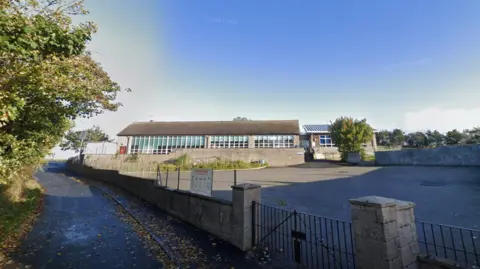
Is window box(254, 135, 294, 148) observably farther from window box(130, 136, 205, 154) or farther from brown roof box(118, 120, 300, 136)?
window box(130, 136, 205, 154)

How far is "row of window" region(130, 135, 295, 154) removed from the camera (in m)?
38.6

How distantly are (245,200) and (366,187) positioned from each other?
30.3 ft

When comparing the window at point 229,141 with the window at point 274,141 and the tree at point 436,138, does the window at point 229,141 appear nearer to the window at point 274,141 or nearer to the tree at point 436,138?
the window at point 274,141

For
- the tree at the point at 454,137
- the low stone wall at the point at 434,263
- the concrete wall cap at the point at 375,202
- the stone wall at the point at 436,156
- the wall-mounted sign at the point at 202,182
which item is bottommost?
the low stone wall at the point at 434,263

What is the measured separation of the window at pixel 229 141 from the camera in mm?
39500

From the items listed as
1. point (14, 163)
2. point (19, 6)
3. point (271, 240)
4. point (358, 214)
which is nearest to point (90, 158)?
point (14, 163)

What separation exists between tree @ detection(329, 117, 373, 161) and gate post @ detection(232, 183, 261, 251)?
81.7 feet

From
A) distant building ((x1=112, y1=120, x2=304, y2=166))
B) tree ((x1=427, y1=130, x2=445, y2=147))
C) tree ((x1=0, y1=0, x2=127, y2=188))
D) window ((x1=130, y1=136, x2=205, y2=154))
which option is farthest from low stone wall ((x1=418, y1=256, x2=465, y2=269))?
tree ((x1=427, y1=130, x2=445, y2=147))

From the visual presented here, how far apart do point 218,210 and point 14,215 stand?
31.3 ft

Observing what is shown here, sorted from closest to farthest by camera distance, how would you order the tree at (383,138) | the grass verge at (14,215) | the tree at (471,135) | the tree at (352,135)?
the grass verge at (14,215)
the tree at (352,135)
the tree at (471,135)
the tree at (383,138)

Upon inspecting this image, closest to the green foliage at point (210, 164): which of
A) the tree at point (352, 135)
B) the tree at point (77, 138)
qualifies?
the tree at point (352, 135)

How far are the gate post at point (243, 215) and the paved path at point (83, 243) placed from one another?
7.19ft

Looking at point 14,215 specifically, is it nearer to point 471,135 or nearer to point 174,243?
point 174,243

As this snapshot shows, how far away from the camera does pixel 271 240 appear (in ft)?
20.9
